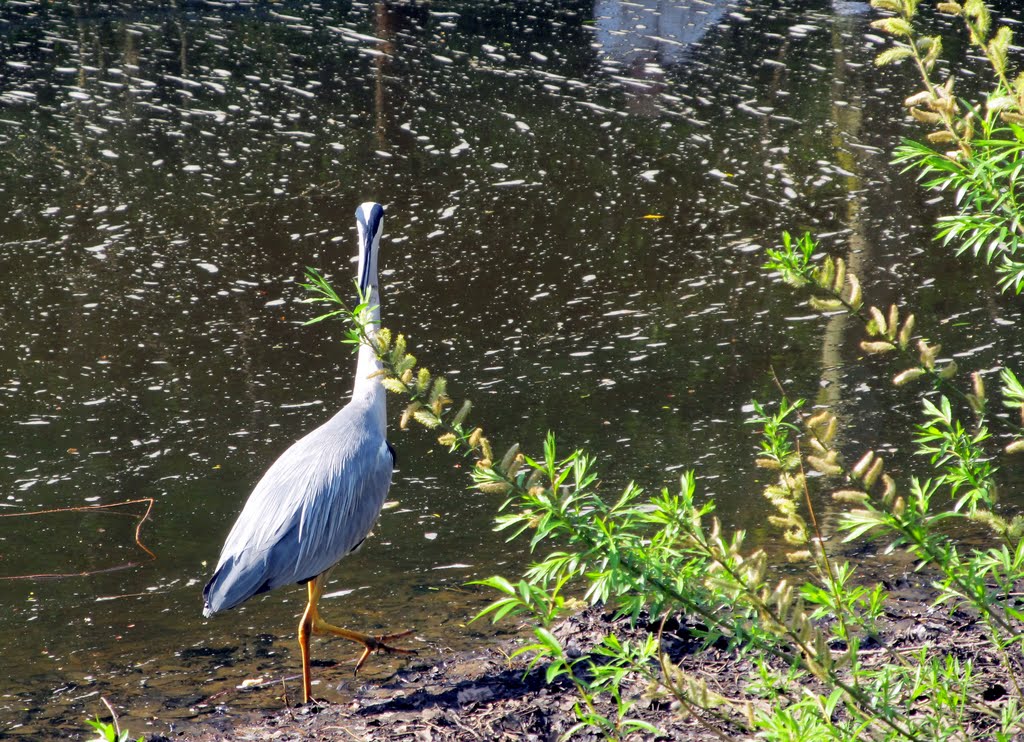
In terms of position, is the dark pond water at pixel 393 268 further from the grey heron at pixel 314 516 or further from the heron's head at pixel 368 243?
the heron's head at pixel 368 243

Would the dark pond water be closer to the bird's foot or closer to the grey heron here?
the bird's foot

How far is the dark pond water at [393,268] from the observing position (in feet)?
15.9

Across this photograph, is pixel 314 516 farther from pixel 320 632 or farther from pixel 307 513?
pixel 320 632

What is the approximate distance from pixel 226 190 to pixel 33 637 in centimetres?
477

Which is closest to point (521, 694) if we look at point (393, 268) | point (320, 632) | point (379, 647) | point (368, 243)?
point (379, 647)

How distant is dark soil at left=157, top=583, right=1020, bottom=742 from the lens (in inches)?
133

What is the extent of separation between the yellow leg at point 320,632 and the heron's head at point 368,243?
1.22m

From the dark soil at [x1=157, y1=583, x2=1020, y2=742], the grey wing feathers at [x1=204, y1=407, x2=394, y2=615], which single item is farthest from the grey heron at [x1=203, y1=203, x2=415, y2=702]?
the dark soil at [x1=157, y1=583, x2=1020, y2=742]

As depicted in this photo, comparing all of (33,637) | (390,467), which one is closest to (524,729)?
(390,467)

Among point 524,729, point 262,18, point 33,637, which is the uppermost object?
point 262,18

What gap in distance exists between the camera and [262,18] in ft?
39.4

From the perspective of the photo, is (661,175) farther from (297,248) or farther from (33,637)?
(33,637)

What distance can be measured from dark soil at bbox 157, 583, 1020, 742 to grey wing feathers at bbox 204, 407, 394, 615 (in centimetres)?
49

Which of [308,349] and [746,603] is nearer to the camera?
[746,603]
